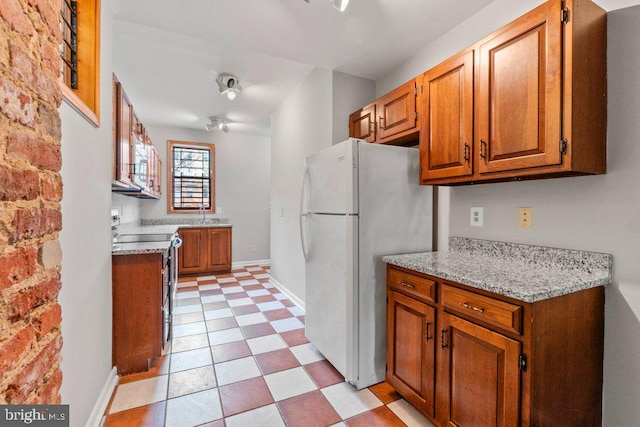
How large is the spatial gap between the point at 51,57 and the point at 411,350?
78.2 inches

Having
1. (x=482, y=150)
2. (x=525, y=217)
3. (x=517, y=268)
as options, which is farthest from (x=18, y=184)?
A: (x=525, y=217)

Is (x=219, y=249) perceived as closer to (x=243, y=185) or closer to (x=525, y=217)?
(x=243, y=185)

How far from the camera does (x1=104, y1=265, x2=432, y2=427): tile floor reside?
171 centimetres

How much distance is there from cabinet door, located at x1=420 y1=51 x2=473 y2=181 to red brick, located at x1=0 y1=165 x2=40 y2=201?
6.14 feet

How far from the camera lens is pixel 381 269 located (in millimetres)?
2037

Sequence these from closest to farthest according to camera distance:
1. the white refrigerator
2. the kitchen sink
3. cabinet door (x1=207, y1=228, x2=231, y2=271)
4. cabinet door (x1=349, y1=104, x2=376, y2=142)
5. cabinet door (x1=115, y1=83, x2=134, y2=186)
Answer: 1. the white refrigerator
2. cabinet door (x1=115, y1=83, x2=134, y2=186)
3. cabinet door (x1=349, y1=104, x2=376, y2=142)
4. the kitchen sink
5. cabinet door (x1=207, y1=228, x2=231, y2=271)

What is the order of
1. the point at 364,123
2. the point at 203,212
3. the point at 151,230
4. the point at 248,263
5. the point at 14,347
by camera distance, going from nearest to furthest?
1. the point at 14,347
2. the point at 364,123
3. the point at 151,230
4. the point at 203,212
5. the point at 248,263

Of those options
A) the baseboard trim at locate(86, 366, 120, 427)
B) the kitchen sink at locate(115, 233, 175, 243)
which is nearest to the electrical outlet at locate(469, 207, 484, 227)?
the baseboard trim at locate(86, 366, 120, 427)

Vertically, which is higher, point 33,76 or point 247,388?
point 33,76

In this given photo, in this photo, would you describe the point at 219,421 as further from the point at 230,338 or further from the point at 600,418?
the point at 600,418

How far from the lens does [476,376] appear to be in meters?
1.35

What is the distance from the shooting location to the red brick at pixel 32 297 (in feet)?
2.20

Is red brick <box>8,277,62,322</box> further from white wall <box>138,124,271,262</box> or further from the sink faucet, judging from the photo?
white wall <box>138,124,271,262</box>

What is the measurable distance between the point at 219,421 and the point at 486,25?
2937 mm
